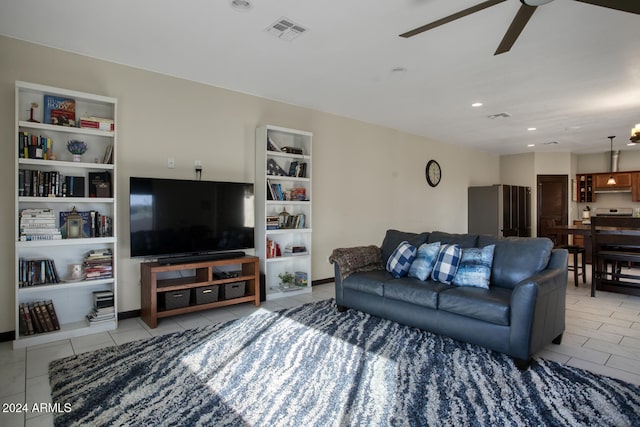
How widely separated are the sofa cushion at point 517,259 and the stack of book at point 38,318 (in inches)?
156

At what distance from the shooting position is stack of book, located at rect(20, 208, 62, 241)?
3.04 meters

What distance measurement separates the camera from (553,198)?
8.76 m

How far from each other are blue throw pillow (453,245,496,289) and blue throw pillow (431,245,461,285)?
0.05m

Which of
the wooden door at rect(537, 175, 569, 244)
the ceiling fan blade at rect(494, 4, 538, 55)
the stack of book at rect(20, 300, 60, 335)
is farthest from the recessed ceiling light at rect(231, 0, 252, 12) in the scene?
the wooden door at rect(537, 175, 569, 244)

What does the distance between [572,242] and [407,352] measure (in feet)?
26.3

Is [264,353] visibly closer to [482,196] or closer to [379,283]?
[379,283]

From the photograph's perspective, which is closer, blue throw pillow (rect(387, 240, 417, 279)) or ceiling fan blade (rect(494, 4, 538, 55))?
ceiling fan blade (rect(494, 4, 538, 55))

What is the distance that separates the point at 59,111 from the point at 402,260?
350 centimetres

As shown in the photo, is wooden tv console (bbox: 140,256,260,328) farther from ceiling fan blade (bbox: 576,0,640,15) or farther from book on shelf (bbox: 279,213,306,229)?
ceiling fan blade (bbox: 576,0,640,15)

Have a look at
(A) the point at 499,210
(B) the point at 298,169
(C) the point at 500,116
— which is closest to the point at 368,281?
(B) the point at 298,169

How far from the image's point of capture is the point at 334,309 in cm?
405

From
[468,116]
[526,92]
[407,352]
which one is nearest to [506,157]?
[468,116]

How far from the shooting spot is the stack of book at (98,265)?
3.34 m

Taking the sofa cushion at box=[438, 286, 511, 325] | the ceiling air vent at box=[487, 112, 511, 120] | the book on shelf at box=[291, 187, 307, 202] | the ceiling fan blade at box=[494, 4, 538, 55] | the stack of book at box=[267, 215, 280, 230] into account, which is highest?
the ceiling air vent at box=[487, 112, 511, 120]
